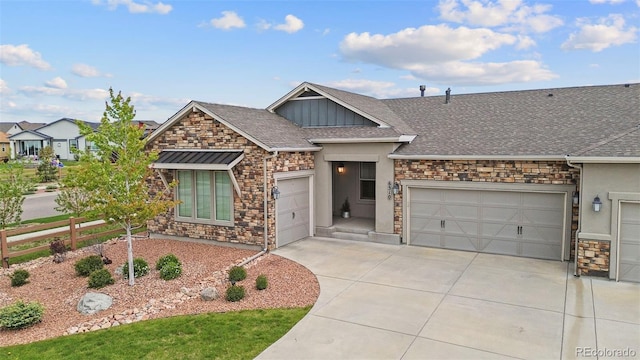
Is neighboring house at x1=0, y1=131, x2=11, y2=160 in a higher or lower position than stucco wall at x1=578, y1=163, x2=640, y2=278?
higher

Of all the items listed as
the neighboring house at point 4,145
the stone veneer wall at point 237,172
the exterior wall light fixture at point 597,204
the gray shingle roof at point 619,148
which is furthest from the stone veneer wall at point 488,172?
the neighboring house at point 4,145

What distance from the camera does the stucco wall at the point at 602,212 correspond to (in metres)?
9.82

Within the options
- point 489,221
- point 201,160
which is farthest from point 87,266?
point 489,221

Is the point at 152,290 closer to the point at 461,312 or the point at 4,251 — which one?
the point at 4,251

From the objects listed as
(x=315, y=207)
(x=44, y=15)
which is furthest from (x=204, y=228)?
(x=44, y=15)

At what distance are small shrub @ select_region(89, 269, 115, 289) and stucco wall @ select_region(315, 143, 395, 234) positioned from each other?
23.8 ft

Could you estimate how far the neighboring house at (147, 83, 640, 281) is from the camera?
10.3 metres

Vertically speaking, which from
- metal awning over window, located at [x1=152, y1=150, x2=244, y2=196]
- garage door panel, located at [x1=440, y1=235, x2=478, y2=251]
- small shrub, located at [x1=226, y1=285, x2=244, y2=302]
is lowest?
small shrub, located at [x1=226, y1=285, x2=244, y2=302]

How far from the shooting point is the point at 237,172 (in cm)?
1352

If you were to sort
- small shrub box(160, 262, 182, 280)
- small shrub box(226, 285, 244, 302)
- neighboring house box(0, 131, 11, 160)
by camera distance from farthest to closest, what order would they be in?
neighboring house box(0, 131, 11, 160)
small shrub box(160, 262, 182, 280)
small shrub box(226, 285, 244, 302)

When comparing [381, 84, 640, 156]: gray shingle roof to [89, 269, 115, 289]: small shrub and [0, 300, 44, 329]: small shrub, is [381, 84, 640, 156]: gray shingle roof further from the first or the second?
[0, 300, 44, 329]: small shrub

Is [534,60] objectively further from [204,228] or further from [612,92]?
[204,228]

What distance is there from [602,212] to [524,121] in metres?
4.91

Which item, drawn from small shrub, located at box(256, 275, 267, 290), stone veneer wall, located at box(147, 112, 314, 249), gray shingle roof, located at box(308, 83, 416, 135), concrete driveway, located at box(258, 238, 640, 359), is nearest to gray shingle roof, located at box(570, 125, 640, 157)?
concrete driveway, located at box(258, 238, 640, 359)
